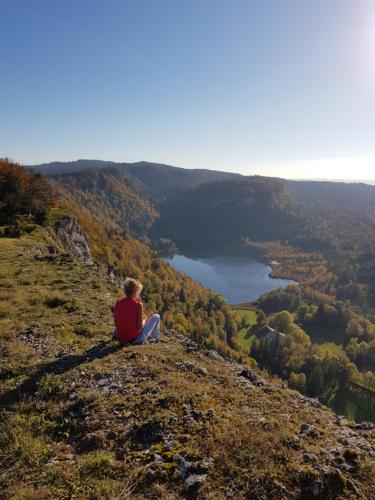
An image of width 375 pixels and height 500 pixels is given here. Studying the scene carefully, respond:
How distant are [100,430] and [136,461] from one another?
108 cm

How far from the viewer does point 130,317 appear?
10125mm

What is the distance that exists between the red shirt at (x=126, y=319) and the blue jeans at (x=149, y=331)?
0.68 ft

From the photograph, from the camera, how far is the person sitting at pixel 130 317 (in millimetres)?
9945

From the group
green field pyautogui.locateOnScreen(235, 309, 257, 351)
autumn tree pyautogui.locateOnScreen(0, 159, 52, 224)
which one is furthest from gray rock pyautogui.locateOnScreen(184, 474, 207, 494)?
green field pyautogui.locateOnScreen(235, 309, 257, 351)

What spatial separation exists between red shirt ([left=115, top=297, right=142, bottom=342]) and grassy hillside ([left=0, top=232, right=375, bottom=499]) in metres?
0.46

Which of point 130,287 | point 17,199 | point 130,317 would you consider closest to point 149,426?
point 130,317

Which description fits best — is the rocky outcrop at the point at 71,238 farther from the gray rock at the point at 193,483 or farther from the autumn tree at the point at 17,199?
the gray rock at the point at 193,483

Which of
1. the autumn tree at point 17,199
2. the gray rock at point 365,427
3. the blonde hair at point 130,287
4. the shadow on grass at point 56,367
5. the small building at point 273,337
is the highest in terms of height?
the autumn tree at point 17,199

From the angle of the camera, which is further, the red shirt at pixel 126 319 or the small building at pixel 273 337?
the small building at pixel 273 337

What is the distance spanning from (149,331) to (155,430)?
5.18m

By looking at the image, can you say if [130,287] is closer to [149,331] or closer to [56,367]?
[149,331]

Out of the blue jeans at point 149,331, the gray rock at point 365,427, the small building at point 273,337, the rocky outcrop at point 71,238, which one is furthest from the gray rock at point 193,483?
the small building at point 273,337

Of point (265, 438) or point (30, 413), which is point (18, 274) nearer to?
point (30, 413)

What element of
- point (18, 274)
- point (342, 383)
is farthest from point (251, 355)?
point (18, 274)
